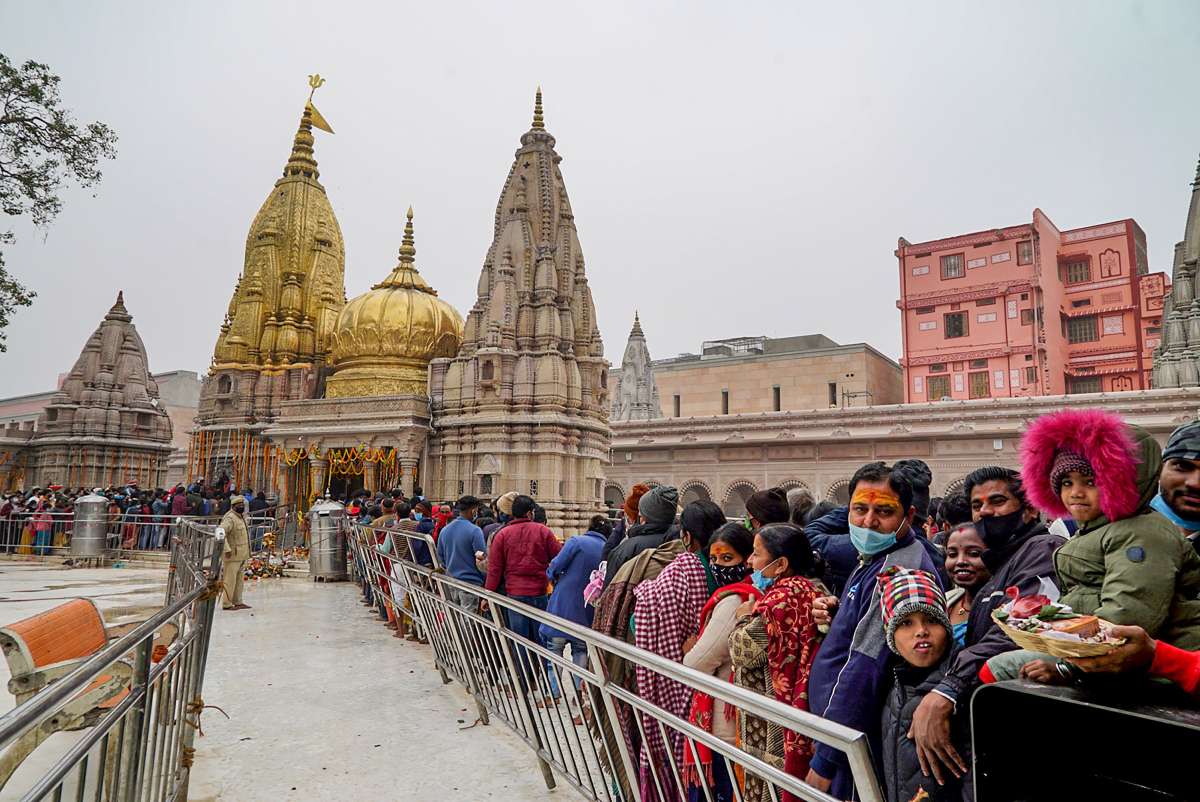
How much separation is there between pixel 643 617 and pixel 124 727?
81.4 inches

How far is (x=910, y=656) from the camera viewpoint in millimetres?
1996

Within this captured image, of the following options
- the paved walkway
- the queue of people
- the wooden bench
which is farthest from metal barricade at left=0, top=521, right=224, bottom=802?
the queue of people

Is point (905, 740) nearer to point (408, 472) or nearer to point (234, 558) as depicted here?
point (234, 558)

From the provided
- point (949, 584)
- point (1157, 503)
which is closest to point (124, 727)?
point (949, 584)

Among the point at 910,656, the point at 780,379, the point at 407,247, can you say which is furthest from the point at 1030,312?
the point at 910,656

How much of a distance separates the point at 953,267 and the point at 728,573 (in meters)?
35.2

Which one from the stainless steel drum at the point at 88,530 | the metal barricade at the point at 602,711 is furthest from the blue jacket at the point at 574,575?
the stainless steel drum at the point at 88,530

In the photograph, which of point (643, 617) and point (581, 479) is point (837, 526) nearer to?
point (643, 617)

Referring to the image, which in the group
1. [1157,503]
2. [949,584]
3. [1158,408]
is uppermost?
[1158,408]

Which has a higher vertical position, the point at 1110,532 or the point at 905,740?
the point at 1110,532

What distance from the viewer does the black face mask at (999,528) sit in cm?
270

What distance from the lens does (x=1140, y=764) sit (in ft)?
4.00

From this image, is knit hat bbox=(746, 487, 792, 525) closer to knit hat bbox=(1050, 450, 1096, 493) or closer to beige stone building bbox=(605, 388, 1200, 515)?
knit hat bbox=(1050, 450, 1096, 493)

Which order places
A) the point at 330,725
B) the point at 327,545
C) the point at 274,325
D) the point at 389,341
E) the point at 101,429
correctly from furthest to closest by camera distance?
the point at 101,429, the point at 274,325, the point at 389,341, the point at 327,545, the point at 330,725
